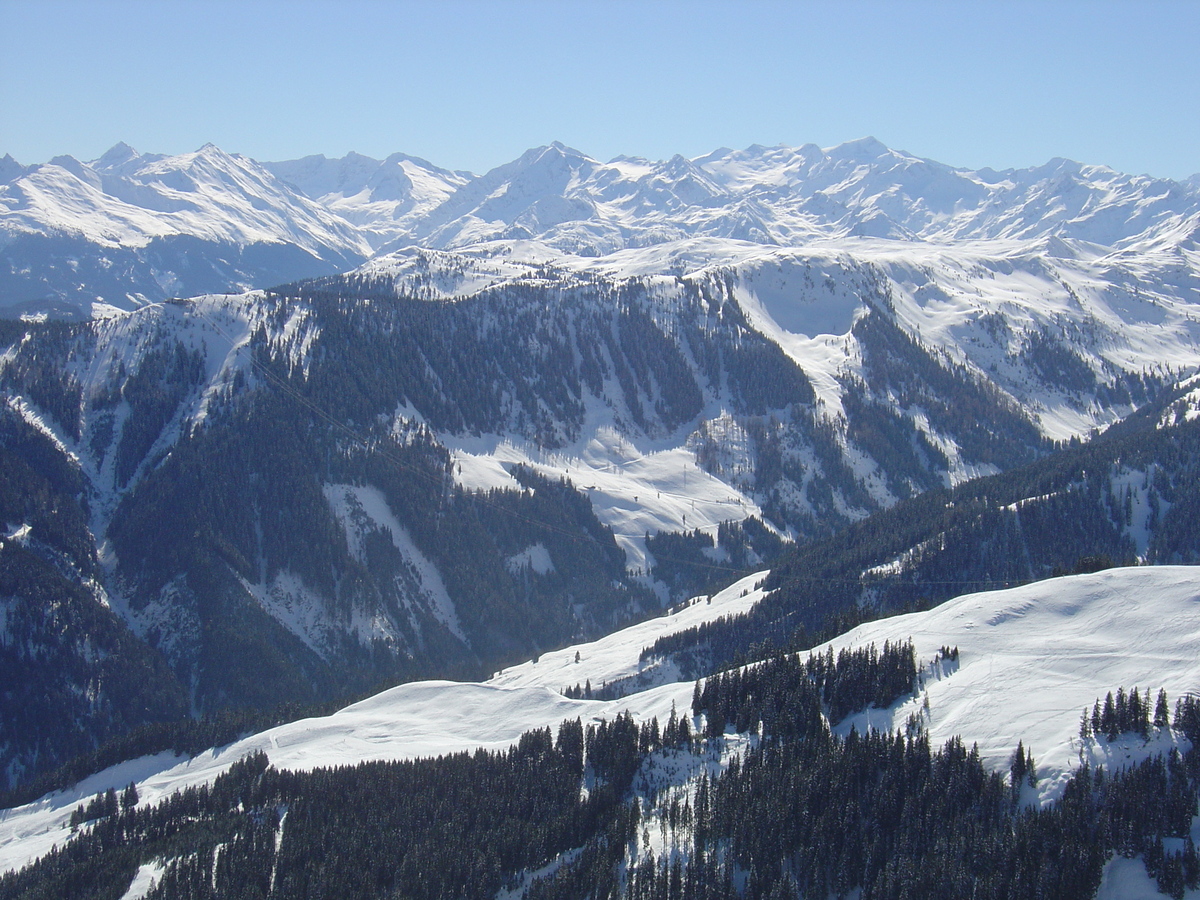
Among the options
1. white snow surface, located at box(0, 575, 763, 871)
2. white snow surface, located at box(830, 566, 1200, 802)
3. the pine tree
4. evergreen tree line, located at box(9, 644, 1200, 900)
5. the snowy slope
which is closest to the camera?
evergreen tree line, located at box(9, 644, 1200, 900)

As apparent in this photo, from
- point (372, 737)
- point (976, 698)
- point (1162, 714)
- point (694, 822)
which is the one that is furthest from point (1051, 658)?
point (372, 737)

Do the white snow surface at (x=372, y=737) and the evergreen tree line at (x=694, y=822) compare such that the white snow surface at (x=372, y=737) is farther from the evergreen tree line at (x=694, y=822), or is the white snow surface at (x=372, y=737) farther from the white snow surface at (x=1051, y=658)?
the white snow surface at (x=1051, y=658)

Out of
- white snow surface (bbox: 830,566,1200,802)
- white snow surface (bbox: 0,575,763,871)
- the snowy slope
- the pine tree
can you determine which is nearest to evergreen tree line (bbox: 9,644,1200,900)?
the pine tree

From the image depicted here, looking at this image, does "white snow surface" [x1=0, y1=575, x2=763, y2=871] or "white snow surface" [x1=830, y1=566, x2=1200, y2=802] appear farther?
"white snow surface" [x1=0, y1=575, x2=763, y2=871]

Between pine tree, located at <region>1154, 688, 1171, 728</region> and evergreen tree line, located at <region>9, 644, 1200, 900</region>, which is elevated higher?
pine tree, located at <region>1154, 688, 1171, 728</region>

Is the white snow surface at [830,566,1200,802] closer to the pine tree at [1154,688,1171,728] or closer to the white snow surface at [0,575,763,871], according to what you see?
the pine tree at [1154,688,1171,728]

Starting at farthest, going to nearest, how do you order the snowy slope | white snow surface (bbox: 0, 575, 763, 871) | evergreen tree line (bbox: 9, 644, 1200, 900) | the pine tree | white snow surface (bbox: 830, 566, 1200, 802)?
white snow surface (bbox: 0, 575, 763, 871), the snowy slope, white snow surface (bbox: 830, 566, 1200, 802), the pine tree, evergreen tree line (bbox: 9, 644, 1200, 900)

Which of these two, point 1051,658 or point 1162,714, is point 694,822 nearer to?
point 1051,658

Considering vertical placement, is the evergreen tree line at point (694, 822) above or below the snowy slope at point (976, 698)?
below

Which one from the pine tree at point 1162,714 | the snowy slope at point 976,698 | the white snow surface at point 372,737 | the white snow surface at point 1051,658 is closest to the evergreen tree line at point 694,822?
the pine tree at point 1162,714

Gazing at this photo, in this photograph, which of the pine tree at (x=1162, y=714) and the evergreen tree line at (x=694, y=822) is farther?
the pine tree at (x=1162, y=714)
